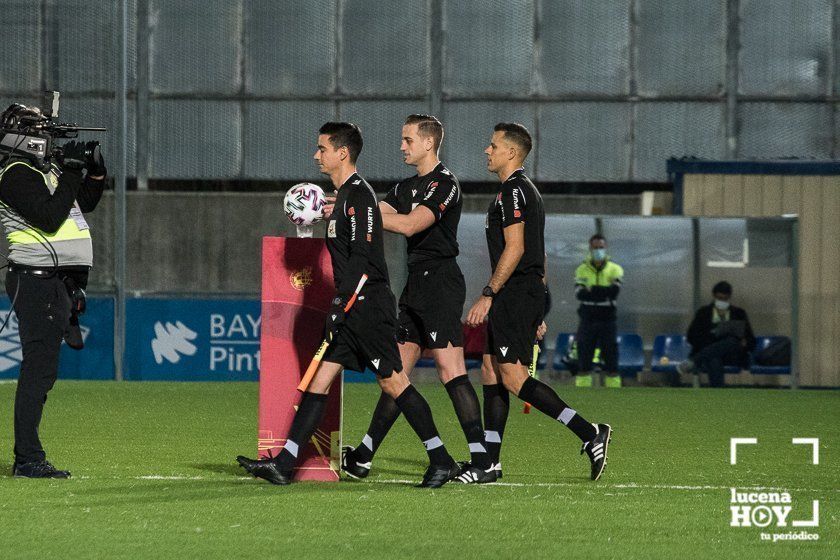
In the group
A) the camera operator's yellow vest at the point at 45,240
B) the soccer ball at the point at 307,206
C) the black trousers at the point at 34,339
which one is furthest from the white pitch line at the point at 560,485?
the soccer ball at the point at 307,206

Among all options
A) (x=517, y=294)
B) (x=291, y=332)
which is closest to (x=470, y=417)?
(x=517, y=294)

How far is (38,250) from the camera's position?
8359 mm

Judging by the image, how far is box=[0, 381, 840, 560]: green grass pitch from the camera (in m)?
6.40

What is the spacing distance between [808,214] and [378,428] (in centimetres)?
1256

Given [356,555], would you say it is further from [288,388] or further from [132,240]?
[132,240]

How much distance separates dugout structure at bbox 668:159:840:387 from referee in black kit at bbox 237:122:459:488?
12594 millimetres

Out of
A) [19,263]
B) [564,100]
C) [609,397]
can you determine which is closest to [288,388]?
[19,263]

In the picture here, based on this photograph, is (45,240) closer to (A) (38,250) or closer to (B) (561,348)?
(A) (38,250)

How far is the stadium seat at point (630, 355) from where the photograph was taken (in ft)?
65.3

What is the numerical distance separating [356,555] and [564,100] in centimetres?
1916

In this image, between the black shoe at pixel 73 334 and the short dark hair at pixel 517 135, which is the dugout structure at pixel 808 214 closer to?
the short dark hair at pixel 517 135

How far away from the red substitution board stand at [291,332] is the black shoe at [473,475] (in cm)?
72
